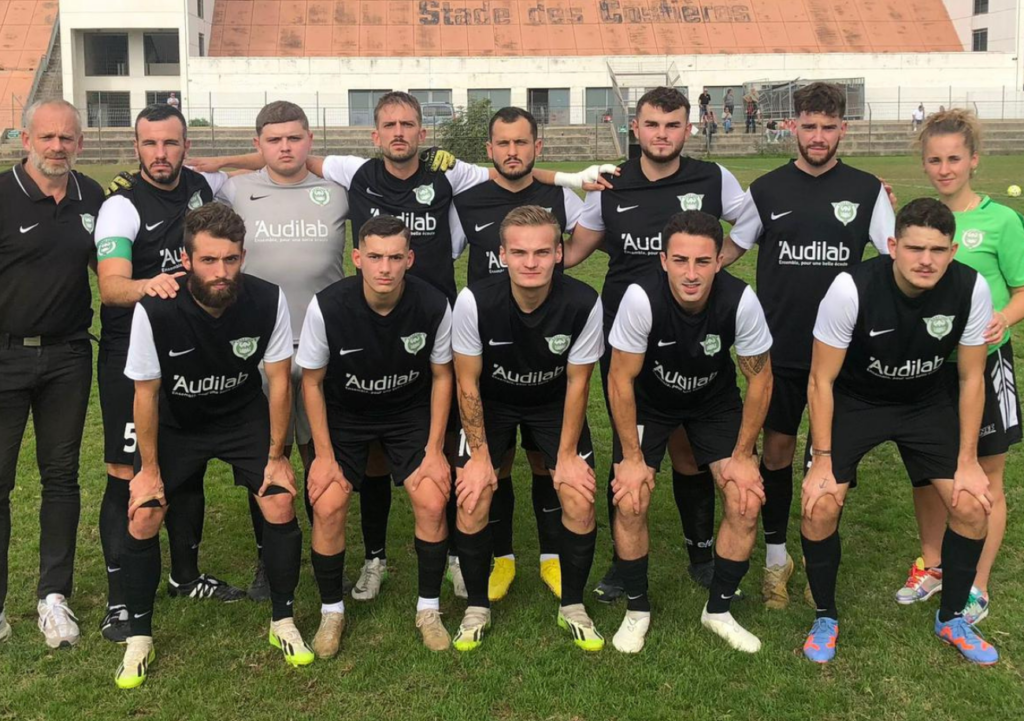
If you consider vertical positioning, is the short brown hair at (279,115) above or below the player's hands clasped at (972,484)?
above

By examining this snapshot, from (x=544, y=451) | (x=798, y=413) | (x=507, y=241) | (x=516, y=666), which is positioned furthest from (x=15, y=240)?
(x=798, y=413)

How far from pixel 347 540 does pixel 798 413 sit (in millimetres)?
2914

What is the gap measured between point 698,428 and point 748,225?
3.97ft

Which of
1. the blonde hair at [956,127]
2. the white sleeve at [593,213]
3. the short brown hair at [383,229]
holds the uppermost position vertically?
the blonde hair at [956,127]

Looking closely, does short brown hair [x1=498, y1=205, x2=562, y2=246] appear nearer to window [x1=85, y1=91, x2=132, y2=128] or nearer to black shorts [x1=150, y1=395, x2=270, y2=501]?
black shorts [x1=150, y1=395, x2=270, y2=501]

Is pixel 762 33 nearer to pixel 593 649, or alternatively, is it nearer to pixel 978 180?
pixel 978 180

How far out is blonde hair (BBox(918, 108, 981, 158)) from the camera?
14.3ft

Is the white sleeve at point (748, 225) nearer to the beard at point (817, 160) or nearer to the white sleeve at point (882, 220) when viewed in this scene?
the beard at point (817, 160)

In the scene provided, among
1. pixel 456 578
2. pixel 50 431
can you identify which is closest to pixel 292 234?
pixel 50 431

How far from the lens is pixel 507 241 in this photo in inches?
165

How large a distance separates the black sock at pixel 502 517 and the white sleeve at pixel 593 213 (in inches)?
60.0

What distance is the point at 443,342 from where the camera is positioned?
14.6 feet

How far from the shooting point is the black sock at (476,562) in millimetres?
4469

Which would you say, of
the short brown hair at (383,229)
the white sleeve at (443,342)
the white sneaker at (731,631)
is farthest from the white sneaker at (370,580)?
the short brown hair at (383,229)
